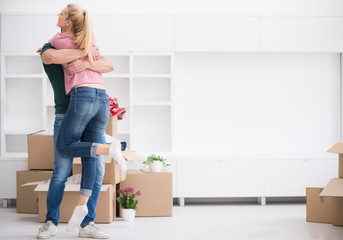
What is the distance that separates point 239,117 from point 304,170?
85 cm

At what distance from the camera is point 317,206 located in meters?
3.60

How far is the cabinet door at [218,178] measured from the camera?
14.8 ft

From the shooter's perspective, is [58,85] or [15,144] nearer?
[58,85]

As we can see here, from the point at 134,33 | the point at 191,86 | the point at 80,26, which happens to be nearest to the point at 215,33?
the point at 191,86

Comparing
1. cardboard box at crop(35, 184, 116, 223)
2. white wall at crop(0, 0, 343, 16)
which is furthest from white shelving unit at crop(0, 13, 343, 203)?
cardboard box at crop(35, 184, 116, 223)

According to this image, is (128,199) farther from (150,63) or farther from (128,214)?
(150,63)

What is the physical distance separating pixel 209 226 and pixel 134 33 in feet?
6.66

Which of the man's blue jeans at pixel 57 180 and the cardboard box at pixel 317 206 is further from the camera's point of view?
the cardboard box at pixel 317 206

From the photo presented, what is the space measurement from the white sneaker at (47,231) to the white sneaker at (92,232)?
0.55 feet

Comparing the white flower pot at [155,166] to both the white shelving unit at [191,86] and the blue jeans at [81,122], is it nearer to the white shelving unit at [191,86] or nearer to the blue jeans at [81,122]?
the white shelving unit at [191,86]

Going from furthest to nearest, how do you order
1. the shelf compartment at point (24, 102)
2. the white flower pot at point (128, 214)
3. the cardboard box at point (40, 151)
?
1. the shelf compartment at point (24, 102)
2. the cardboard box at point (40, 151)
3. the white flower pot at point (128, 214)

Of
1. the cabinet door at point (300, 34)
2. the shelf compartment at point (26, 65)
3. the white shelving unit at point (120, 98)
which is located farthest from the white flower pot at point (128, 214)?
the cabinet door at point (300, 34)

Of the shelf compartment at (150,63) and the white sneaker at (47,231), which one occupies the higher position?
the shelf compartment at (150,63)

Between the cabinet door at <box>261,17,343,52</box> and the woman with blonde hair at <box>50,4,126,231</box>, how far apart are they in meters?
2.30
